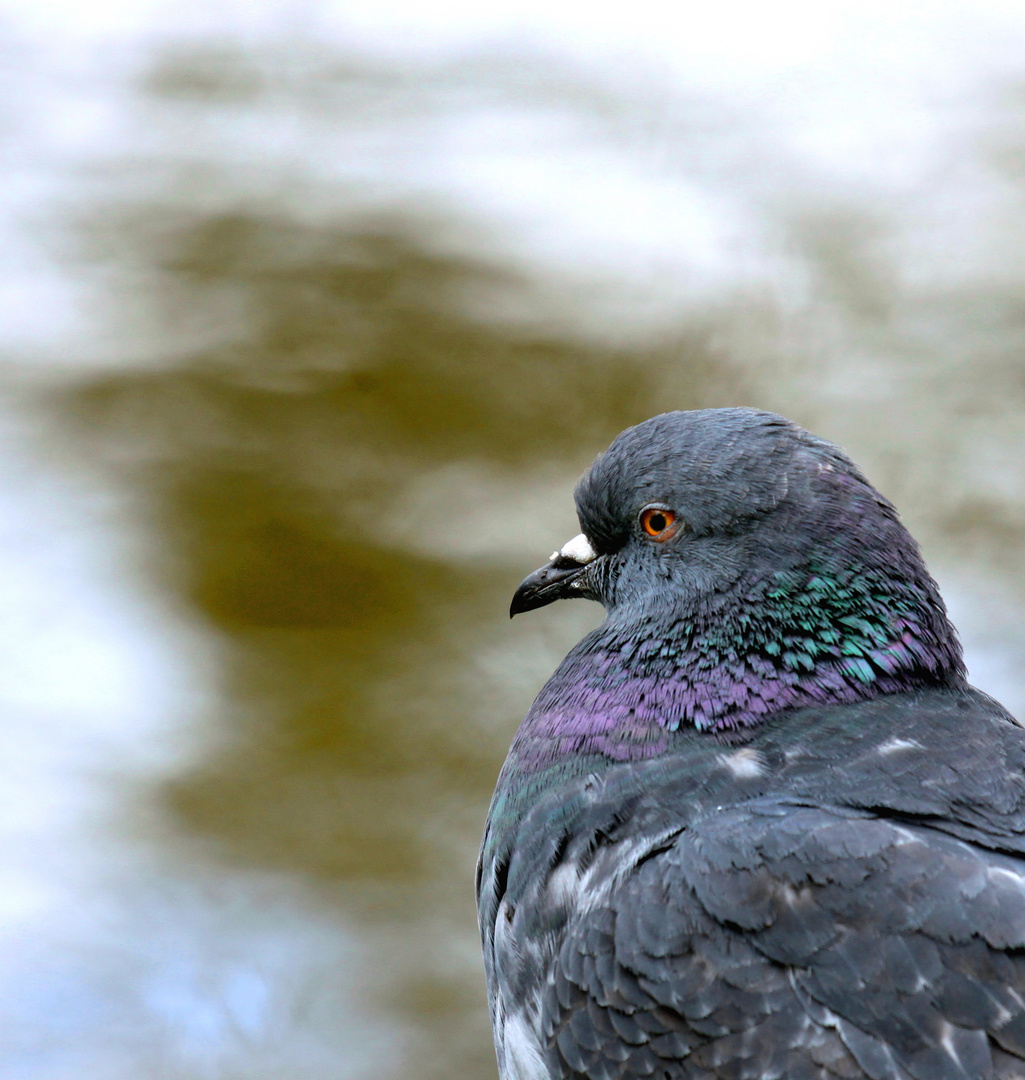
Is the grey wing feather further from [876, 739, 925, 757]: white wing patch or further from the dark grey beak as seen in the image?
the dark grey beak

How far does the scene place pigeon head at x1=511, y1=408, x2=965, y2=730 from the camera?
11.6ft

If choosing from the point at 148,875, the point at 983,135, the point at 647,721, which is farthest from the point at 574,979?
the point at 983,135

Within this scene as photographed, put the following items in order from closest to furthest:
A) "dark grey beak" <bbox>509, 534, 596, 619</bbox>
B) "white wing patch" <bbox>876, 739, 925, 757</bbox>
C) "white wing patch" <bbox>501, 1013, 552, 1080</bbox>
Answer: "white wing patch" <bbox>876, 739, 925, 757</bbox>, "white wing patch" <bbox>501, 1013, 552, 1080</bbox>, "dark grey beak" <bbox>509, 534, 596, 619</bbox>

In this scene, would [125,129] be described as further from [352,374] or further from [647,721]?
[647,721]

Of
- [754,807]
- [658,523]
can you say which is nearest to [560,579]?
[658,523]

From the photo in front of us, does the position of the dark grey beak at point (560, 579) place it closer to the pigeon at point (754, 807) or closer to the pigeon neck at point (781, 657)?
the pigeon at point (754, 807)

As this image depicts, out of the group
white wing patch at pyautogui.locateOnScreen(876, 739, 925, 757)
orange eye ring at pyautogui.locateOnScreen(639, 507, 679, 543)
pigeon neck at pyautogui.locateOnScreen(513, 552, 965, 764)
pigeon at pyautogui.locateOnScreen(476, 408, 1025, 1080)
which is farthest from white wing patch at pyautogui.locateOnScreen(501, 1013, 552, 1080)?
orange eye ring at pyautogui.locateOnScreen(639, 507, 679, 543)

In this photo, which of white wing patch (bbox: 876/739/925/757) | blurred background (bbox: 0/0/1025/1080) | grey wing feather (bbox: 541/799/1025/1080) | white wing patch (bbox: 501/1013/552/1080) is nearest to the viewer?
grey wing feather (bbox: 541/799/1025/1080)

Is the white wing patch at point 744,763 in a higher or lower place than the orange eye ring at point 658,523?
lower

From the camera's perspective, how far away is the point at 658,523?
12.8 ft

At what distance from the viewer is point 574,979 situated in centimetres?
324

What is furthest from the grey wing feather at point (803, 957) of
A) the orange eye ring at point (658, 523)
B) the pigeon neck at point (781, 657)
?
the orange eye ring at point (658, 523)

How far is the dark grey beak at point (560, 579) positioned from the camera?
4.23 metres

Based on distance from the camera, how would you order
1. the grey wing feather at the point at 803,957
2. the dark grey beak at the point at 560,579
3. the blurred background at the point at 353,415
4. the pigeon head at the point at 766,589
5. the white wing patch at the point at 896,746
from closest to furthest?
the grey wing feather at the point at 803,957 → the white wing patch at the point at 896,746 → the pigeon head at the point at 766,589 → the dark grey beak at the point at 560,579 → the blurred background at the point at 353,415
